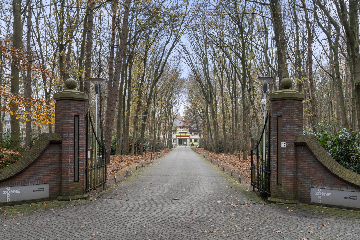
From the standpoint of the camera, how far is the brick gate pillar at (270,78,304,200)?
7.41 metres

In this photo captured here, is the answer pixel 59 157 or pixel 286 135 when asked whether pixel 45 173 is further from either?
pixel 286 135

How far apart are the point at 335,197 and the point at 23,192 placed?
7921mm

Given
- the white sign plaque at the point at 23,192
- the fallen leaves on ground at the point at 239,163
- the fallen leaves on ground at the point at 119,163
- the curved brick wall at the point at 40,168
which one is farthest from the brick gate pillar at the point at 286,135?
the fallen leaves on ground at the point at 119,163

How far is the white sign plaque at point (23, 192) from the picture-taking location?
7.12 m

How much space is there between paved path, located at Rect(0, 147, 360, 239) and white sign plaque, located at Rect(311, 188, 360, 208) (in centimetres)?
100

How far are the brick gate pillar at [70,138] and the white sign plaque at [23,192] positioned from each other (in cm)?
47

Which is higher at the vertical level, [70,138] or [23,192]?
[70,138]

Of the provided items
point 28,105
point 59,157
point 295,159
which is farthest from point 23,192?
point 295,159

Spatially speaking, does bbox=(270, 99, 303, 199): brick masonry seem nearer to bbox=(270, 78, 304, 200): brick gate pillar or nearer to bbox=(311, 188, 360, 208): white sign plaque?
bbox=(270, 78, 304, 200): brick gate pillar

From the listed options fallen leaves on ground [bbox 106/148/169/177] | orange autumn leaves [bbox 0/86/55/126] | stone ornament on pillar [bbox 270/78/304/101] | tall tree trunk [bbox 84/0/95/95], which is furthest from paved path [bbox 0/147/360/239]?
tall tree trunk [bbox 84/0/95/95]

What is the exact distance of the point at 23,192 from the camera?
7297 millimetres

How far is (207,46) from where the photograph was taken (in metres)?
28.8

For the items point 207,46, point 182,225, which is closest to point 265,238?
point 182,225

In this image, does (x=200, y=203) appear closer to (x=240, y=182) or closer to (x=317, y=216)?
(x=317, y=216)
